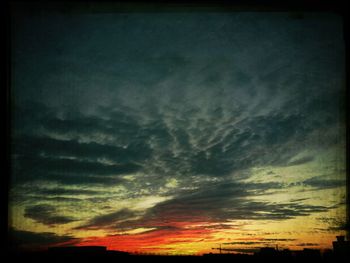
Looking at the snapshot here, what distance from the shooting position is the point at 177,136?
8.05 ft

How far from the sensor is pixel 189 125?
8.00ft

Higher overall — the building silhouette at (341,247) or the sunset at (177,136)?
the sunset at (177,136)

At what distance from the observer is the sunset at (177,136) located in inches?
92.7

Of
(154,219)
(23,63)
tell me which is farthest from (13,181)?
(154,219)

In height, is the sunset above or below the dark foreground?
above

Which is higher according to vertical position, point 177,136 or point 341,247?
point 177,136

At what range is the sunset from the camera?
2354 millimetres

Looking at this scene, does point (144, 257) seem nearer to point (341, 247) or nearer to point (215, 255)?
point (215, 255)

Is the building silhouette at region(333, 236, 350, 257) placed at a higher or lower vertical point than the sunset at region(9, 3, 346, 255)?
lower

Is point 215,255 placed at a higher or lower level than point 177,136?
lower

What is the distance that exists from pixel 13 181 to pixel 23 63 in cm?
79

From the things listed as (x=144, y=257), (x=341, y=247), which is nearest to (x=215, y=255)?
(x=144, y=257)

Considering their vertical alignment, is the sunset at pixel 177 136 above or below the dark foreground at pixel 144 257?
above

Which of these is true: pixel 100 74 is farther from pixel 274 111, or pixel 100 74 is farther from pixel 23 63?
pixel 274 111
